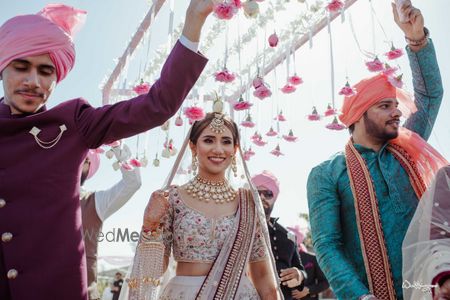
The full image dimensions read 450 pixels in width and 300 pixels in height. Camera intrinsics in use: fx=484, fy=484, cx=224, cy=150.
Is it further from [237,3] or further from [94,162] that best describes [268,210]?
[237,3]

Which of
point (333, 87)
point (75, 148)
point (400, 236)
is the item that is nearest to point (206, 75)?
point (333, 87)

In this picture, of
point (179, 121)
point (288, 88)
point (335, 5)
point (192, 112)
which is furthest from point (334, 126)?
point (179, 121)

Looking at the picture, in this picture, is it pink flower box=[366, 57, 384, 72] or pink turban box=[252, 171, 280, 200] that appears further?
pink turban box=[252, 171, 280, 200]

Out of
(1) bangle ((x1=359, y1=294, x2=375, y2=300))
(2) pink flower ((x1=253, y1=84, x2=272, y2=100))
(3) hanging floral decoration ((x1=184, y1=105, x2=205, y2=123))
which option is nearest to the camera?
(1) bangle ((x1=359, y1=294, x2=375, y2=300))

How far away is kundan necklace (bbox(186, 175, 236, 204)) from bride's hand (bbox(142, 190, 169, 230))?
0.70 feet

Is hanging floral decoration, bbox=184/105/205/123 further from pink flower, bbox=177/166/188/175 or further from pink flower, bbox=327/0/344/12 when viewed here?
pink flower, bbox=327/0/344/12

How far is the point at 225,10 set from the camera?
8.16ft

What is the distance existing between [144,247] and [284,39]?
399cm

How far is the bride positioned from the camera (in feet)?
7.97

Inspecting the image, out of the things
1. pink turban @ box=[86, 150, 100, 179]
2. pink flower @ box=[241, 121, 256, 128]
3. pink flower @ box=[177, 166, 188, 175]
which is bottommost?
pink flower @ box=[177, 166, 188, 175]

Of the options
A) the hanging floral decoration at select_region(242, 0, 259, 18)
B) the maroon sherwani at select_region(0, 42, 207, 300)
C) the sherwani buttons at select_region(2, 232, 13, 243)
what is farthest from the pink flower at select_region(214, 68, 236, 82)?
the sherwani buttons at select_region(2, 232, 13, 243)

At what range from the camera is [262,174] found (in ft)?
16.6

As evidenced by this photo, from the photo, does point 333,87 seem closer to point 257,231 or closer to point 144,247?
point 257,231

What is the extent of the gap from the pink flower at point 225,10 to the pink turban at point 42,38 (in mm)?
812
